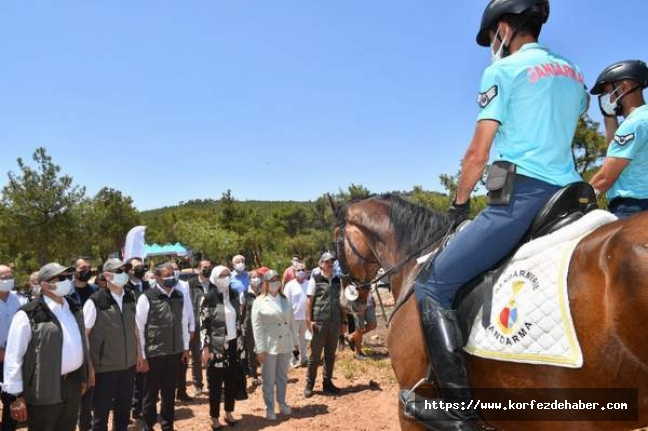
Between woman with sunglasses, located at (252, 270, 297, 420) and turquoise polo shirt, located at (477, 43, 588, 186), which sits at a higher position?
turquoise polo shirt, located at (477, 43, 588, 186)

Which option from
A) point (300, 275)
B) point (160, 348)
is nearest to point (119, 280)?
point (160, 348)

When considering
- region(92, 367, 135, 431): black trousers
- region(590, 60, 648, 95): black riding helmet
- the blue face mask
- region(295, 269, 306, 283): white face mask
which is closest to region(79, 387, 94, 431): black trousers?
region(92, 367, 135, 431): black trousers

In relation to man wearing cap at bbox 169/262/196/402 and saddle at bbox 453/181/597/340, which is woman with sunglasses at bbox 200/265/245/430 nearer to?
man wearing cap at bbox 169/262/196/402

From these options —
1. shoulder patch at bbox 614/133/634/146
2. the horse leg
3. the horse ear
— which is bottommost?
the horse leg

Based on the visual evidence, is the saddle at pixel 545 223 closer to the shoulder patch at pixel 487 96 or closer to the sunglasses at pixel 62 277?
the shoulder patch at pixel 487 96

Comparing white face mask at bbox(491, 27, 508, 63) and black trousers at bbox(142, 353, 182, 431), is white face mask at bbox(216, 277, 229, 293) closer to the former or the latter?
black trousers at bbox(142, 353, 182, 431)

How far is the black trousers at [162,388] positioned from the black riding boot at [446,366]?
16.6 ft

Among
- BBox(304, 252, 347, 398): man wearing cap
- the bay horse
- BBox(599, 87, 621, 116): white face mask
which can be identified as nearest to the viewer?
the bay horse

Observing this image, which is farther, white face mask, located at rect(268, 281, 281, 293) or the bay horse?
white face mask, located at rect(268, 281, 281, 293)

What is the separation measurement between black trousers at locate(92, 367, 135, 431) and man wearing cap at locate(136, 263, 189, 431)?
53 centimetres

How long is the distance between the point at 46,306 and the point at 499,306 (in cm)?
456

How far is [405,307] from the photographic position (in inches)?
131

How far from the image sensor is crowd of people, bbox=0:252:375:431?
4.65 metres

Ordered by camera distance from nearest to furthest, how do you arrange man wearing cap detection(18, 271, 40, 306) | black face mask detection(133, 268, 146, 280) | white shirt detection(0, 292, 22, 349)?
1. white shirt detection(0, 292, 22, 349)
2. man wearing cap detection(18, 271, 40, 306)
3. black face mask detection(133, 268, 146, 280)
